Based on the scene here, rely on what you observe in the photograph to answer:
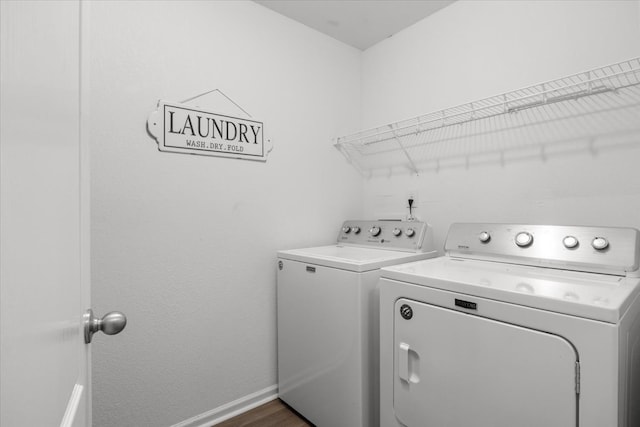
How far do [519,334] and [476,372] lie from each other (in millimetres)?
214

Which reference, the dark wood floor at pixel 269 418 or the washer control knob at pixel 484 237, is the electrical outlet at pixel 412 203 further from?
the dark wood floor at pixel 269 418

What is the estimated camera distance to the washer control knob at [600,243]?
1.25 metres

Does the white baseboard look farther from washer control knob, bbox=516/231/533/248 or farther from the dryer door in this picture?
washer control knob, bbox=516/231/533/248

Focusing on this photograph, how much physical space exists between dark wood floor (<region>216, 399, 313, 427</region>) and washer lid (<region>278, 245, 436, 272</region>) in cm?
93

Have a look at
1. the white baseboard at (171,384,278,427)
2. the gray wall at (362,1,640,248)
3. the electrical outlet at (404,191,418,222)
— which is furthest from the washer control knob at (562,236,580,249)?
the white baseboard at (171,384,278,427)

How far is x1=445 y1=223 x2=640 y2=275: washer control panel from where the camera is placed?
47.4 inches

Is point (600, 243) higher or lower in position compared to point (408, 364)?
higher

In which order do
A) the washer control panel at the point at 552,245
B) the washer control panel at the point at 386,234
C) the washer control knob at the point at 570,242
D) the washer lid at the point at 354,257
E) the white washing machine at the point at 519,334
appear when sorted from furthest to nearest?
1. the washer control panel at the point at 386,234
2. the washer lid at the point at 354,257
3. the washer control knob at the point at 570,242
4. the washer control panel at the point at 552,245
5. the white washing machine at the point at 519,334

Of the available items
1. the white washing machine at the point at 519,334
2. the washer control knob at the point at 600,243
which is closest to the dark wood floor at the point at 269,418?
the white washing machine at the point at 519,334

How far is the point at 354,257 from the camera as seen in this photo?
1.75 meters

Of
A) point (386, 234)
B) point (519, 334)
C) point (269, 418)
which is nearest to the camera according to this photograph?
point (519, 334)

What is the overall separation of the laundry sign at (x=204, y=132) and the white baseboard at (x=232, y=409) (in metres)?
1.47

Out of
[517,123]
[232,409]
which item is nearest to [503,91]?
[517,123]

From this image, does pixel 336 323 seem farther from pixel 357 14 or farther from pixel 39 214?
pixel 357 14
